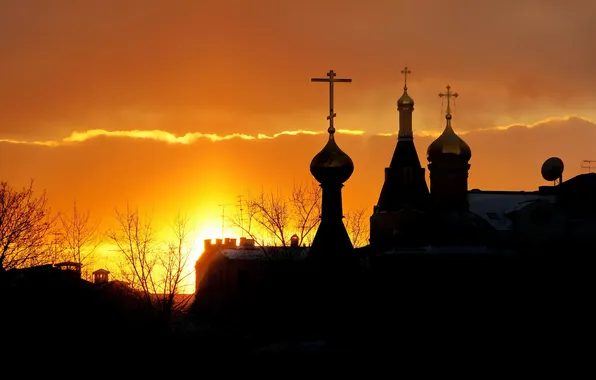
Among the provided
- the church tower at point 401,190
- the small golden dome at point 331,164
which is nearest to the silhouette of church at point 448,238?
the church tower at point 401,190

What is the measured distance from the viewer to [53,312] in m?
→ 34.1

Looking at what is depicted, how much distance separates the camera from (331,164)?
3762 cm

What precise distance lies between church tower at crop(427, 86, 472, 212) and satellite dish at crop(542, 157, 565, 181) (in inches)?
170

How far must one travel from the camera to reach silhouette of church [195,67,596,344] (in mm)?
43500

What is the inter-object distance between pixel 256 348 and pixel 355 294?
4.03 m

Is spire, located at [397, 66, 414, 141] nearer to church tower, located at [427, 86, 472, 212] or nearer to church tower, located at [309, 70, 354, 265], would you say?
church tower, located at [427, 86, 472, 212]

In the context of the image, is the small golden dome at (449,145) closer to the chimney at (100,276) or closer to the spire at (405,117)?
the spire at (405,117)

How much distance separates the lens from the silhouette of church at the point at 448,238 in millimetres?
43500

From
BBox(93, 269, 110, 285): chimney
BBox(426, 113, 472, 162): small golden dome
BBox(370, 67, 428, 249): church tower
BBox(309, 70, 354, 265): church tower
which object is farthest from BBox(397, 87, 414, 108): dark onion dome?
BBox(93, 269, 110, 285): chimney

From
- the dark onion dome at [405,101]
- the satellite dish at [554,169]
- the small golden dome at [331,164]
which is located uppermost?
the dark onion dome at [405,101]

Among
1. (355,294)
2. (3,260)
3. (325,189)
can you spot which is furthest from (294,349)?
(3,260)

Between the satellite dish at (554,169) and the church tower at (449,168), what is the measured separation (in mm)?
4311

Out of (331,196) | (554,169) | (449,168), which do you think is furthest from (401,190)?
(331,196)

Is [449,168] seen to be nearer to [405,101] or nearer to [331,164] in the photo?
[405,101]
